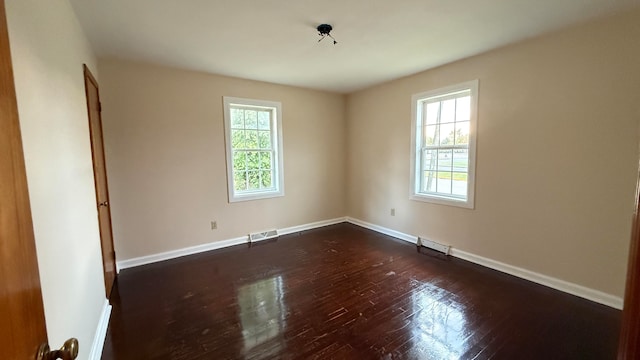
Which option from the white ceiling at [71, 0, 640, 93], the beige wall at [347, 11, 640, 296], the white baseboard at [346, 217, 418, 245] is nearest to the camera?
the white ceiling at [71, 0, 640, 93]

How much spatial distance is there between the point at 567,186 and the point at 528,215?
452 millimetres

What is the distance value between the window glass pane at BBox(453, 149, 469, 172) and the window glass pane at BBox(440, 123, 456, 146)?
0.56 feet

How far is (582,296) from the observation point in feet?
8.46

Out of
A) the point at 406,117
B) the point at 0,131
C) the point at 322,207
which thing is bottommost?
the point at 322,207

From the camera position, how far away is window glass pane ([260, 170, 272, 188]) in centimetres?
453

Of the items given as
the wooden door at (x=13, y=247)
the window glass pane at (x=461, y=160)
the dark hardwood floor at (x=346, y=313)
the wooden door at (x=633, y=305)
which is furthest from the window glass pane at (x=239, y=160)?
the wooden door at (x=633, y=305)

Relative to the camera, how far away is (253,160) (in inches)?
173

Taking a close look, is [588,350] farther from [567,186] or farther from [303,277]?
[303,277]

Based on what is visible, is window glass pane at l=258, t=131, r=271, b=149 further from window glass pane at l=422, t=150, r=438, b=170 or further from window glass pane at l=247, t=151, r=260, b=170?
window glass pane at l=422, t=150, r=438, b=170

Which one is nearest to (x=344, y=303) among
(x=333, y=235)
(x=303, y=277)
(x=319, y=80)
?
(x=303, y=277)

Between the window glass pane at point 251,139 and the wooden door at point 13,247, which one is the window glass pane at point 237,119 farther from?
the wooden door at point 13,247

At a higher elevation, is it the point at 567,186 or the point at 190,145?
the point at 190,145

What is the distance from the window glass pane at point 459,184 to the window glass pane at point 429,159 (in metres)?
0.36

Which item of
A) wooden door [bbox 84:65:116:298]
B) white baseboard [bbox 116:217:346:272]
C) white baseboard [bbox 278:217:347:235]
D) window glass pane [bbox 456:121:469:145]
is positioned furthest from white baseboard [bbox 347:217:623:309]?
wooden door [bbox 84:65:116:298]
